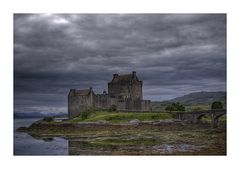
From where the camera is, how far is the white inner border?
934 cm

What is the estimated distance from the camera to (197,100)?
9.42 meters

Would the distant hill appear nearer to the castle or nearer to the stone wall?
the castle

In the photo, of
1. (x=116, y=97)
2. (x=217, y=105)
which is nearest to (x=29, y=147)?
(x=116, y=97)

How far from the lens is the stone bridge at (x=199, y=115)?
9.47 metres

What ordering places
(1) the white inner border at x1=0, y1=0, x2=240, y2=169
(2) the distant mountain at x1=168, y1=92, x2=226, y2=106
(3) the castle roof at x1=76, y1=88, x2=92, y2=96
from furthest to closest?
(3) the castle roof at x1=76, y1=88, x2=92, y2=96, (2) the distant mountain at x1=168, y1=92, x2=226, y2=106, (1) the white inner border at x1=0, y1=0, x2=240, y2=169

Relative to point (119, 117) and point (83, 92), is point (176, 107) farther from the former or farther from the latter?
point (83, 92)

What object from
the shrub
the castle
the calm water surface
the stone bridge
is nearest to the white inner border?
the calm water surface

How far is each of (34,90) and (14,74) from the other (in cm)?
50

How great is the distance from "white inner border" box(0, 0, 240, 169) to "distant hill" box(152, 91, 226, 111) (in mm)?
216
